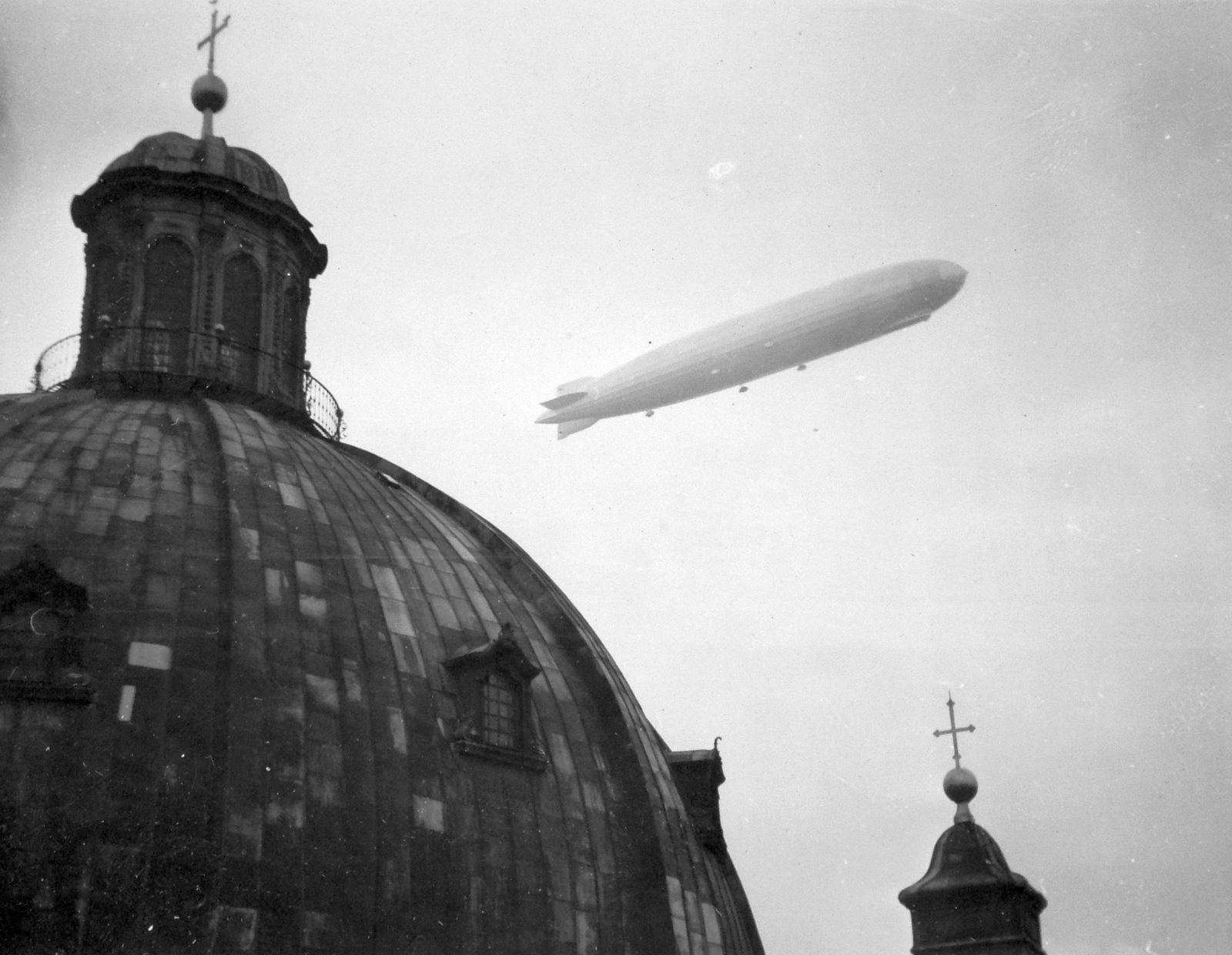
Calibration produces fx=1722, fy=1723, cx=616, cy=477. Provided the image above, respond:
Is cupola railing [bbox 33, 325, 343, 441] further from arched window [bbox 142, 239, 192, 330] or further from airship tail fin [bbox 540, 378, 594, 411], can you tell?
airship tail fin [bbox 540, 378, 594, 411]

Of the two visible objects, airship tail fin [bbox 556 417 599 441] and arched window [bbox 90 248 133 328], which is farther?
airship tail fin [bbox 556 417 599 441]

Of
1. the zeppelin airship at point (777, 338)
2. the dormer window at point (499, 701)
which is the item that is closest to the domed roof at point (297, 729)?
the dormer window at point (499, 701)

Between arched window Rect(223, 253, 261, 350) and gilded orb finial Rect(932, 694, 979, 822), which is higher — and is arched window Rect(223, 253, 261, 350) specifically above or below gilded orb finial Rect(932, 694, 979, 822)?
above

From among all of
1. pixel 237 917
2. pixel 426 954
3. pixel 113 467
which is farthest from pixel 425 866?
pixel 113 467

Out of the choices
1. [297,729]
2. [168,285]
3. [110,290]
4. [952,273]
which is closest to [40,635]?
[297,729]

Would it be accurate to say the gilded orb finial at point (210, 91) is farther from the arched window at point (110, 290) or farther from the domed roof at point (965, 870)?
the domed roof at point (965, 870)

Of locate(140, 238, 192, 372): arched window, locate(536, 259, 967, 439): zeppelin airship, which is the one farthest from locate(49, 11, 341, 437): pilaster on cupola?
locate(536, 259, 967, 439): zeppelin airship

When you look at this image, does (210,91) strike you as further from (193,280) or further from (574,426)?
(574,426)
